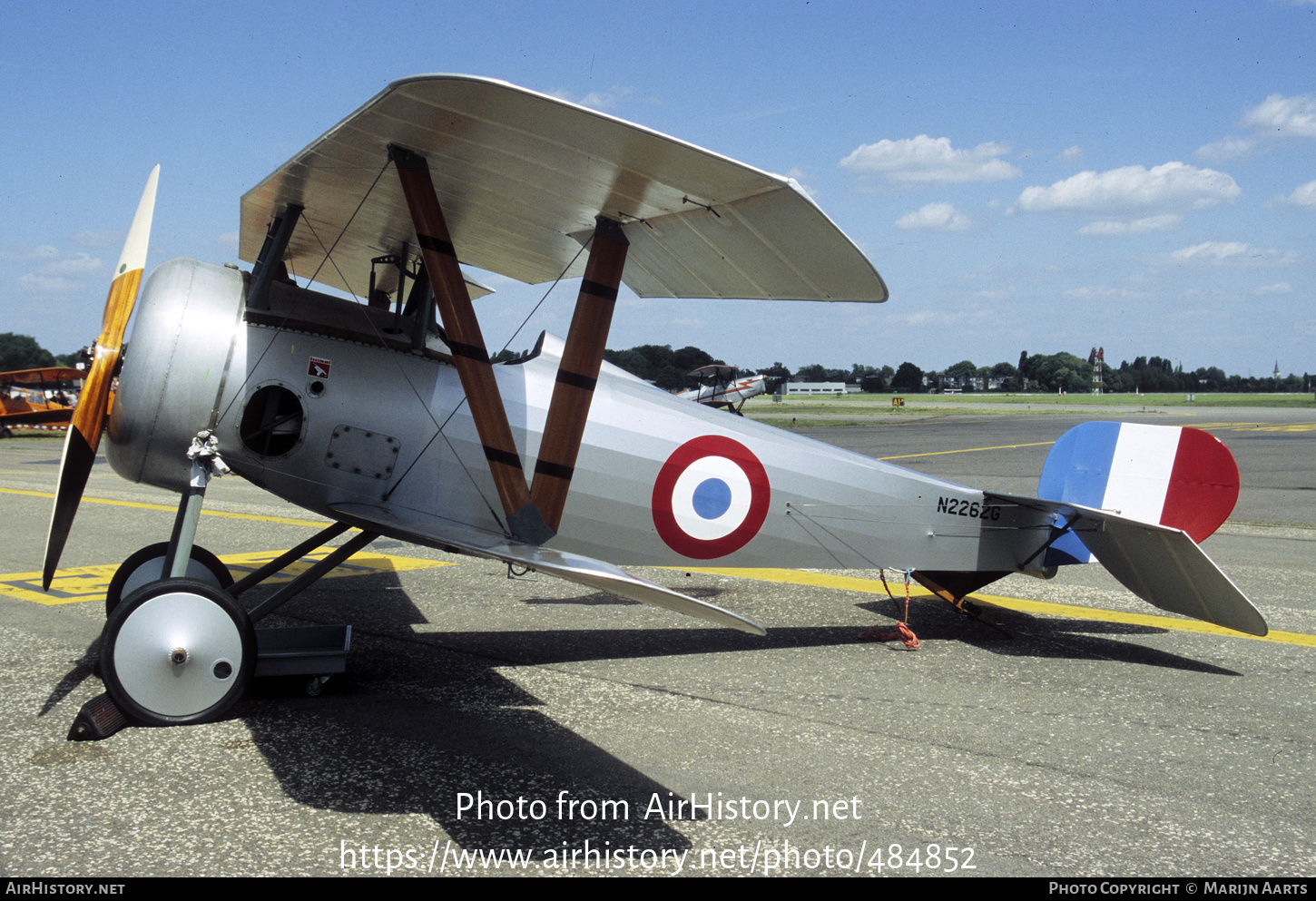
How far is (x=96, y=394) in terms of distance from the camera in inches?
185

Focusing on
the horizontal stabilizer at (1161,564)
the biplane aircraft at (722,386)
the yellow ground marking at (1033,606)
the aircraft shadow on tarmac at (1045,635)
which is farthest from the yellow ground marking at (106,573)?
the biplane aircraft at (722,386)

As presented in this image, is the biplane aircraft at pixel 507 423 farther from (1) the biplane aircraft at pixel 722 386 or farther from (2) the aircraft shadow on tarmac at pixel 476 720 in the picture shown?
(1) the biplane aircraft at pixel 722 386

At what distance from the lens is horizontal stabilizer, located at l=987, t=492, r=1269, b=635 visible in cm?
539

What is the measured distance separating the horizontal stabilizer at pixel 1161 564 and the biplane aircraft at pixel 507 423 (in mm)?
18

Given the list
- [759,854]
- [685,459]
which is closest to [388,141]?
[685,459]

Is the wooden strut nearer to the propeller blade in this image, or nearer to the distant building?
the propeller blade

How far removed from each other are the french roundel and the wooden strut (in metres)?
0.73

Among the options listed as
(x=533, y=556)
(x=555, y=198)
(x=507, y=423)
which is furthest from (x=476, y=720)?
(x=555, y=198)

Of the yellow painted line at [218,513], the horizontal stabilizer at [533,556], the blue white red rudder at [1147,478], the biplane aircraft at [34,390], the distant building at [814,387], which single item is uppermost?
the distant building at [814,387]

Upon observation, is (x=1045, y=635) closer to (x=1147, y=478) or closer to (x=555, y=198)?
(x=1147, y=478)

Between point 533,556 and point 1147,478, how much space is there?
14.5 ft

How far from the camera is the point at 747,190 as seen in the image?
4.09 meters

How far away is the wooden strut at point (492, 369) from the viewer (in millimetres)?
4789

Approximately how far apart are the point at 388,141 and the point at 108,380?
76.7 inches
